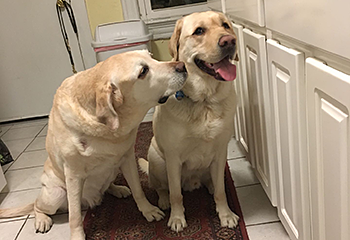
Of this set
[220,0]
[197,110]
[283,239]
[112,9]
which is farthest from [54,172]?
[112,9]

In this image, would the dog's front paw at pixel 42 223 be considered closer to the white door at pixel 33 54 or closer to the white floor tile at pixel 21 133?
the white floor tile at pixel 21 133

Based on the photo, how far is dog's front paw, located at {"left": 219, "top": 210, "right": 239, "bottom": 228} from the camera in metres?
1.50

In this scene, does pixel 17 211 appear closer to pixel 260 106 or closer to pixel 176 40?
pixel 176 40

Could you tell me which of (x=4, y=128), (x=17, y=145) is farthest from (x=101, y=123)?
(x=4, y=128)

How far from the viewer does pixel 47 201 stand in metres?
1.63

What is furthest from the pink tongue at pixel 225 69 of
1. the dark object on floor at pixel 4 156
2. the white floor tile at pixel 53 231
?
the dark object on floor at pixel 4 156

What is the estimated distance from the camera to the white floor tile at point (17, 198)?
6.49ft

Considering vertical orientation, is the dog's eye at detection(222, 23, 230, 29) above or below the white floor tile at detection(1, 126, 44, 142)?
above

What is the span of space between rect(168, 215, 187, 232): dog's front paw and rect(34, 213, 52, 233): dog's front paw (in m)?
0.62

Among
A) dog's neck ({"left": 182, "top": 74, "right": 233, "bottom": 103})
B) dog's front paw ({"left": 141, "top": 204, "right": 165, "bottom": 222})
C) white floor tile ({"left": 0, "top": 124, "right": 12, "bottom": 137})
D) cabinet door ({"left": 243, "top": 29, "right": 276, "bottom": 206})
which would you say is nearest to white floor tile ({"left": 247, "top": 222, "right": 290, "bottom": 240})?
cabinet door ({"left": 243, "top": 29, "right": 276, "bottom": 206})

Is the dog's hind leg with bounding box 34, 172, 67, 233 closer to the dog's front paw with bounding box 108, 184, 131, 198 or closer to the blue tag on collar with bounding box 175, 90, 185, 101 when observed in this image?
the dog's front paw with bounding box 108, 184, 131, 198

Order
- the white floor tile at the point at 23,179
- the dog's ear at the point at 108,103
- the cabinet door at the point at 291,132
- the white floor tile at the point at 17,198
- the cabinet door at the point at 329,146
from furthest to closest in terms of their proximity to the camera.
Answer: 1. the white floor tile at the point at 23,179
2. the white floor tile at the point at 17,198
3. the dog's ear at the point at 108,103
4. the cabinet door at the point at 291,132
5. the cabinet door at the point at 329,146

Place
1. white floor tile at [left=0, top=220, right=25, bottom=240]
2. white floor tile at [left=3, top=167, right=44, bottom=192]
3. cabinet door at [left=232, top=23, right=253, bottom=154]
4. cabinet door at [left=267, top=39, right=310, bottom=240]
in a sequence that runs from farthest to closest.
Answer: white floor tile at [left=3, top=167, right=44, bottom=192], white floor tile at [left=0, top=220, right=25, bottom=240], cabinet door at [left=232, top=23, right=253, bottom=154], cabinet door at [left=267, top=39, right=310, bottom=240]

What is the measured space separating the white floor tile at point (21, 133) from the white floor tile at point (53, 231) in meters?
1.39
